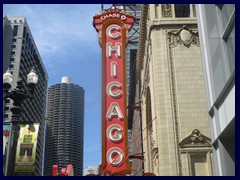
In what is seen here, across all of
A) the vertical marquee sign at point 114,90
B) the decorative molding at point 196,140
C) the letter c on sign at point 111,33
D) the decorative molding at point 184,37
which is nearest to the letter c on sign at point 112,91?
the vertical marquee sign at point 114,90

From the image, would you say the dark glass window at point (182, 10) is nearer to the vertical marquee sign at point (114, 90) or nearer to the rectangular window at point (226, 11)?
the vertical marquee sign at point (114, 90)

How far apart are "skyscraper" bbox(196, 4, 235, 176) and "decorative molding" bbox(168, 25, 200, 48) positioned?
10450 millimetres

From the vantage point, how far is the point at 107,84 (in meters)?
21.8

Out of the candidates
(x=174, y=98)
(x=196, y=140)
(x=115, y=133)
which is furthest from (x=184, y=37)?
(x=115, y=133)

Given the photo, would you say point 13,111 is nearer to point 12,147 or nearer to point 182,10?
point 12,147

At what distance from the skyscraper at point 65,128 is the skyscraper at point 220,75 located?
40.8m

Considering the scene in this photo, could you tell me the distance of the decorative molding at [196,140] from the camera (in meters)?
22.9

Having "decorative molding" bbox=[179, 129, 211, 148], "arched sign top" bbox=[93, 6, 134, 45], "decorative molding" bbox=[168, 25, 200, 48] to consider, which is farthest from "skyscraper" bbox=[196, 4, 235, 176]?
"decorative molding" bbox=[168, 25, 200, 48]

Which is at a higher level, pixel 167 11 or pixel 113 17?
pixel 167 11

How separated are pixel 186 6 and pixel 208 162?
1193 centimetres

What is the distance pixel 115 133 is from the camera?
20.5m

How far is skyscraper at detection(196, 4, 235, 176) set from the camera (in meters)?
12.7

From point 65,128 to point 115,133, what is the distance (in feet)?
125
